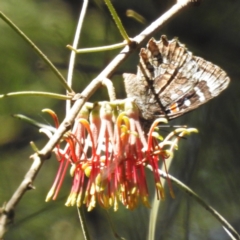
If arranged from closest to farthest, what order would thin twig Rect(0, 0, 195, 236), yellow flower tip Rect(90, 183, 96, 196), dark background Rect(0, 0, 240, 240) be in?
A: thin twig Rect(0, 0, 195, 236)
yellow flower tip Rect(90, 183, 96, 196)
dark background Rect(0, 0, 240, 240)

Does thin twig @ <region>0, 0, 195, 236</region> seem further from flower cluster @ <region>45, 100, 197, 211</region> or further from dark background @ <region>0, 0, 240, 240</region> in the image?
dark background @ <region>0, 0, 240, 240</region>

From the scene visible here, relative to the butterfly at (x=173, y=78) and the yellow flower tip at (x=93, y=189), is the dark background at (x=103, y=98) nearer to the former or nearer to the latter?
the butterfly at (x=173, y=78)

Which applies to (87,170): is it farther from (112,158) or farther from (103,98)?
(103,98)

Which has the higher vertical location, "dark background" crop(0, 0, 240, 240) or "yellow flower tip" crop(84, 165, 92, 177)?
"dark background" crop(0, 0, 240, 240)

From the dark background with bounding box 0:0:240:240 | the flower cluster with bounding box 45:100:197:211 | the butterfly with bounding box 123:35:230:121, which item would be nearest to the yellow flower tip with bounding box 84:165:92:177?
the flower cluster with bounding box 45:100:197:211

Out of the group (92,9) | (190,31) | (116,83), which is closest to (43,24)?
(92,9)

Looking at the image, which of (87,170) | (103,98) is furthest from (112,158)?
(103,98)

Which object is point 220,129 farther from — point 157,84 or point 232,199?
point 157,84
